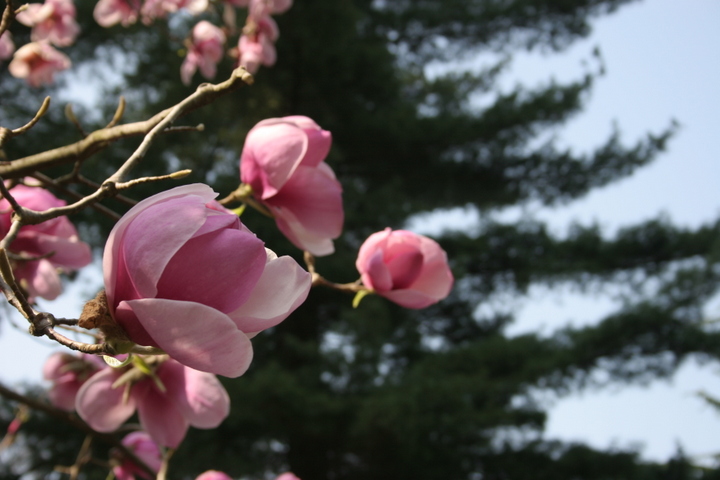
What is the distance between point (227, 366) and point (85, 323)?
5 centimetres

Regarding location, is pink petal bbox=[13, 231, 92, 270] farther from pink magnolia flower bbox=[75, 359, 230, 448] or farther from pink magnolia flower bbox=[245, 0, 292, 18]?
pink magnolia flower bbox=[245, 0, 292, 18]

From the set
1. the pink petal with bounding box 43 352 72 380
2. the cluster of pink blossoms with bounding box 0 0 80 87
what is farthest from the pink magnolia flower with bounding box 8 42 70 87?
the pink petal with bounding box 43 352 72 380

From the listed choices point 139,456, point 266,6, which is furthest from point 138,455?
point 266,6

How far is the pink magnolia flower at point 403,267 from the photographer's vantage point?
458 millimetres

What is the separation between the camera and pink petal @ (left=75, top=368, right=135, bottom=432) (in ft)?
1.68

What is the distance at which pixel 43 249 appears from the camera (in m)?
0.46

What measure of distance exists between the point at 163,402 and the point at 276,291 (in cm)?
32

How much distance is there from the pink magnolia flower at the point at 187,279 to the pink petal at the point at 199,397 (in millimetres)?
276

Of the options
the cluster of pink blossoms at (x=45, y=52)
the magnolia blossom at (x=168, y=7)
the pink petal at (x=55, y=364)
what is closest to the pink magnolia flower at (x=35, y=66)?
the cluster of pink blossoms at (x=45, y=52)

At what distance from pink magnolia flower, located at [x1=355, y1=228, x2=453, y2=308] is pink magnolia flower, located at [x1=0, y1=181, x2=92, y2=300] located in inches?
8.6

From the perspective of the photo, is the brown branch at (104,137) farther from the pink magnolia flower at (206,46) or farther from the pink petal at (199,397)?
the pink magnolia flower at (206,46)

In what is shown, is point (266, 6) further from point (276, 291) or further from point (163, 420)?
point (276, 291)

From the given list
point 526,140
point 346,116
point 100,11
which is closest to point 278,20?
point 346,116

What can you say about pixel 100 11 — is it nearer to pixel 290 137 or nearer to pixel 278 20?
pixel 290 137
